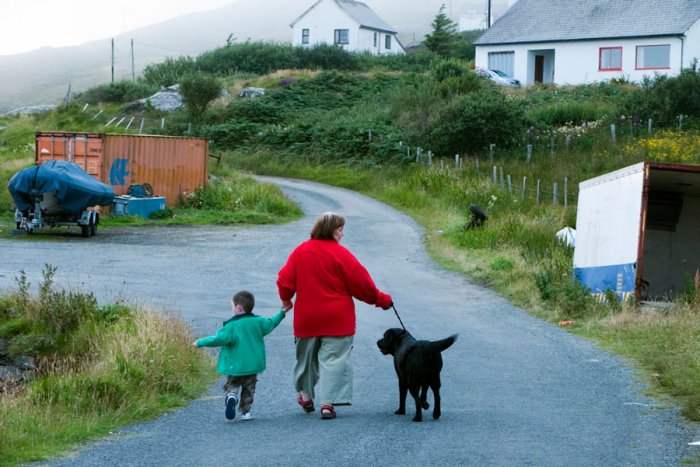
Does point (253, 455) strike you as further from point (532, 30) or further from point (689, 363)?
point (532, 30)

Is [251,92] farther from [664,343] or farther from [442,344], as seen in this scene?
[442,344]

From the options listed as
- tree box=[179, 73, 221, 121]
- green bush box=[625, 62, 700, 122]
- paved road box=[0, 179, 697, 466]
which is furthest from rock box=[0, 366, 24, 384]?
tree box=[179, 73, 221, 121]

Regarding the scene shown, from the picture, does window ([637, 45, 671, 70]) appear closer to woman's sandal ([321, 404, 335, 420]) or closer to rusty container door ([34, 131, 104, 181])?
rusty container door ([34, 131, 104, 181])

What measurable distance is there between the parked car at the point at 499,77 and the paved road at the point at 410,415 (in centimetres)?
4039

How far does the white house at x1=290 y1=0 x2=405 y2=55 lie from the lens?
8569 cm

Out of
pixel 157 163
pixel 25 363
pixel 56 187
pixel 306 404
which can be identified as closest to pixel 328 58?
pixel 157 163

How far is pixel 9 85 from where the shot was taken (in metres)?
168

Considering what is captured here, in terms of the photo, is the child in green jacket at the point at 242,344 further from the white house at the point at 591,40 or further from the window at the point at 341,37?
the window at the point at 341,37

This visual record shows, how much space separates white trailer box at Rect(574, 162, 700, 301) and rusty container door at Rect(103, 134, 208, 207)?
794 inches

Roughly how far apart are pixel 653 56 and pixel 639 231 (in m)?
45.0

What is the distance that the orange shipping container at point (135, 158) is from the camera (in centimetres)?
3509

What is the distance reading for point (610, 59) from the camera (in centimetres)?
5981

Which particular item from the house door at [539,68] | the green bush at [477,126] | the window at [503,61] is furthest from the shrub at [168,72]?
the green bush at [477,126]

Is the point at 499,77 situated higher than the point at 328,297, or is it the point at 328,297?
the point at 499,77
